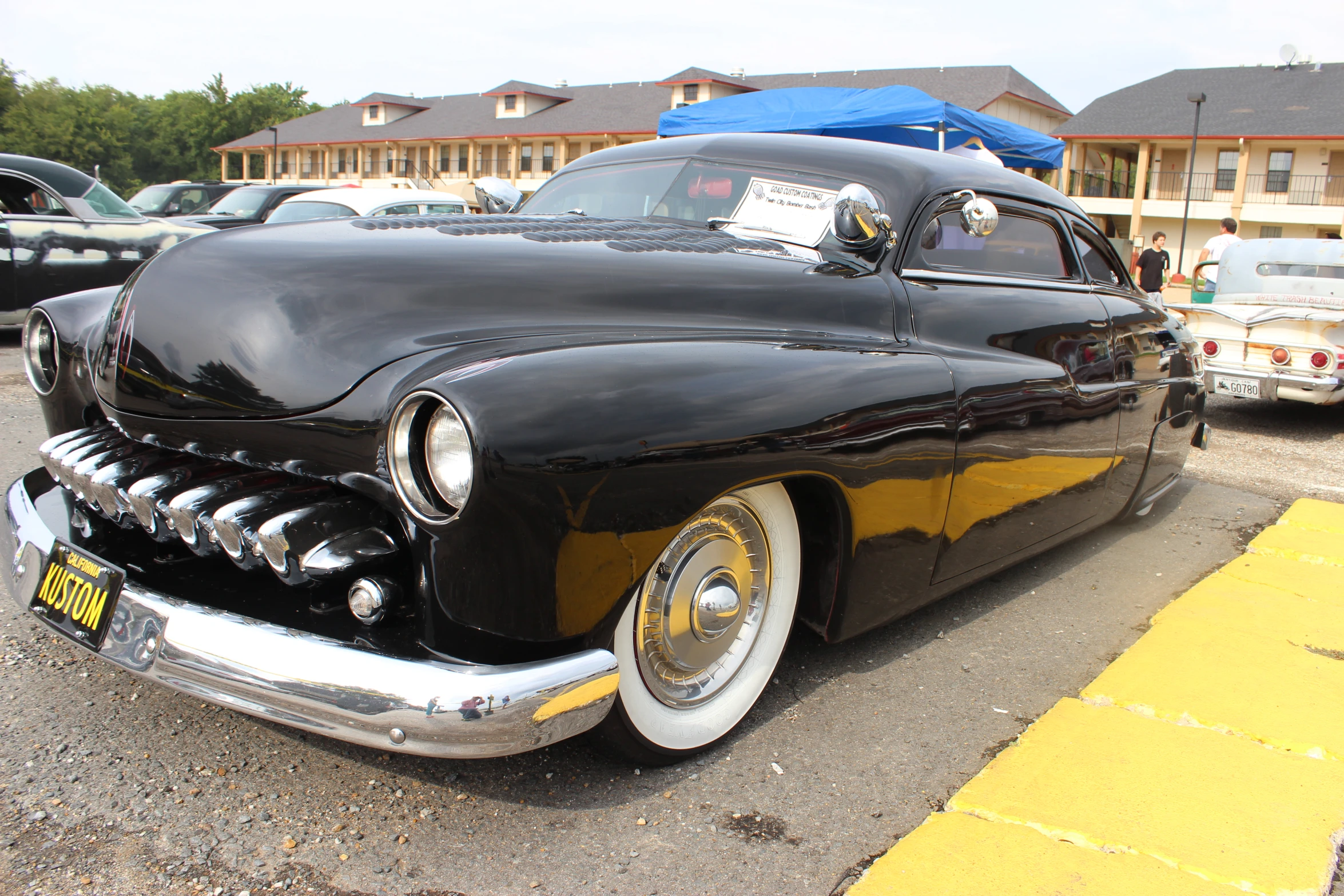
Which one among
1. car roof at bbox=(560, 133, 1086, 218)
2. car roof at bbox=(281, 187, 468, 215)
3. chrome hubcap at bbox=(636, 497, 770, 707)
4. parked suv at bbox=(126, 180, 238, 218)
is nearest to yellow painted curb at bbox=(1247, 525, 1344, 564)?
car roof at bbox=(560, 133, 1086, 218)

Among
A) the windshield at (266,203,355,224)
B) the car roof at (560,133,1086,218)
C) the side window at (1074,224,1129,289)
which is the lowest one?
the side window at (1074,224,1129,289)

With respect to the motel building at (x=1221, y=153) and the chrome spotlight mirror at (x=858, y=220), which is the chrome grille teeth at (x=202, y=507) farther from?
the motel building at (x=1221, y=153)

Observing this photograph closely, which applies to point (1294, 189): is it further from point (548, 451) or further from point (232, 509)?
point (232, 509)

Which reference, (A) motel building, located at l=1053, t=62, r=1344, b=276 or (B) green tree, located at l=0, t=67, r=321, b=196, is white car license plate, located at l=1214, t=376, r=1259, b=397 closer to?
(A) motel building, located at l=1053, t=62, r=1344, b=276

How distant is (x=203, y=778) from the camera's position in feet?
6.40

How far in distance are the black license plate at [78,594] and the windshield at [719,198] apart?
1.83 m

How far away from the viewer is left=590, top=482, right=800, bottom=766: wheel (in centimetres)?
196

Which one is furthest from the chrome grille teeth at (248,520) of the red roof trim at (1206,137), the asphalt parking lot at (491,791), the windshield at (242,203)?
the red roof trim at (1206,137)

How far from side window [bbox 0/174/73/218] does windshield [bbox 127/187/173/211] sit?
6535mm

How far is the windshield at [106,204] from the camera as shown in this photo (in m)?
7.59

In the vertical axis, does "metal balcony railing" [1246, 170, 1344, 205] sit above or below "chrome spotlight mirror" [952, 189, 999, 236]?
above

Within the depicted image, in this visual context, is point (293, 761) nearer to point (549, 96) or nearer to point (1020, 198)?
point (1020, 198)

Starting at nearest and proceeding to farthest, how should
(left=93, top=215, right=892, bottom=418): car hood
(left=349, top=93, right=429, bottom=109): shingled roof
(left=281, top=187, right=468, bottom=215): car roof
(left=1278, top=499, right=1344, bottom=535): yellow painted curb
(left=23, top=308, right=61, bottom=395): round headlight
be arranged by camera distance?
1. (left=93, top=215, right=892, bottom=418): car hood
2. (left=23, top=308, right=61, bottom=395): round headlight
3. (left=1278, top=499, right=1344, bottom=535): yellow painted curb
4. (left=281, top=187, right=468, bottom=215): car roof
5. (left=349, top=93, right=429, bottom=109): shingled roof

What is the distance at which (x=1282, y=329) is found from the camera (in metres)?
7.02
